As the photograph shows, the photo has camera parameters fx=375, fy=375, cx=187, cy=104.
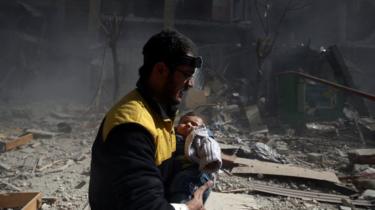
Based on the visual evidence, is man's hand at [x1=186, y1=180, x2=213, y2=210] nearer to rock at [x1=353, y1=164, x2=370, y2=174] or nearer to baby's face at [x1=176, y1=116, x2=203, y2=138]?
baby's face at [x1=176, y1=116, x2=203, y2=138]

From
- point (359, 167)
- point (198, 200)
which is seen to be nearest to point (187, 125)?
point (198, 200)

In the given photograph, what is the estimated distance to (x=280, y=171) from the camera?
5961 mm

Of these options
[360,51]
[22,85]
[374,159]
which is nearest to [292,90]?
[374,159]

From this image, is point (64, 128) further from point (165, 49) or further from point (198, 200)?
point (165, 49)

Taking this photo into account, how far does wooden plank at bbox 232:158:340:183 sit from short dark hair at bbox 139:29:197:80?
13.9 ft

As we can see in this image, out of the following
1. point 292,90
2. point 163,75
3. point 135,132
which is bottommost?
point 292,90

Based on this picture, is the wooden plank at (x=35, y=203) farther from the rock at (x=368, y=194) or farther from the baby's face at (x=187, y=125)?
the rock at (x=368, y=194)

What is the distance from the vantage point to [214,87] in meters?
14.1

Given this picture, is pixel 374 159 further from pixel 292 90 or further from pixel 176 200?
pixel 176 200

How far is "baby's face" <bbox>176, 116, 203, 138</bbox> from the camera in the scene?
8.60 ft

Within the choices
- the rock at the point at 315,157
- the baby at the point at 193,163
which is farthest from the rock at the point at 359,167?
the baby at the point at 193,163

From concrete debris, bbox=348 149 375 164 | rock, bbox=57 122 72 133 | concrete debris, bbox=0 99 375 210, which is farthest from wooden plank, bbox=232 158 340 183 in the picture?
rock, bbox=57 122 72 133

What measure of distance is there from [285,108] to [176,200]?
8.95 m

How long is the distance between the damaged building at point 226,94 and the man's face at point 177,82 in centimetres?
287
